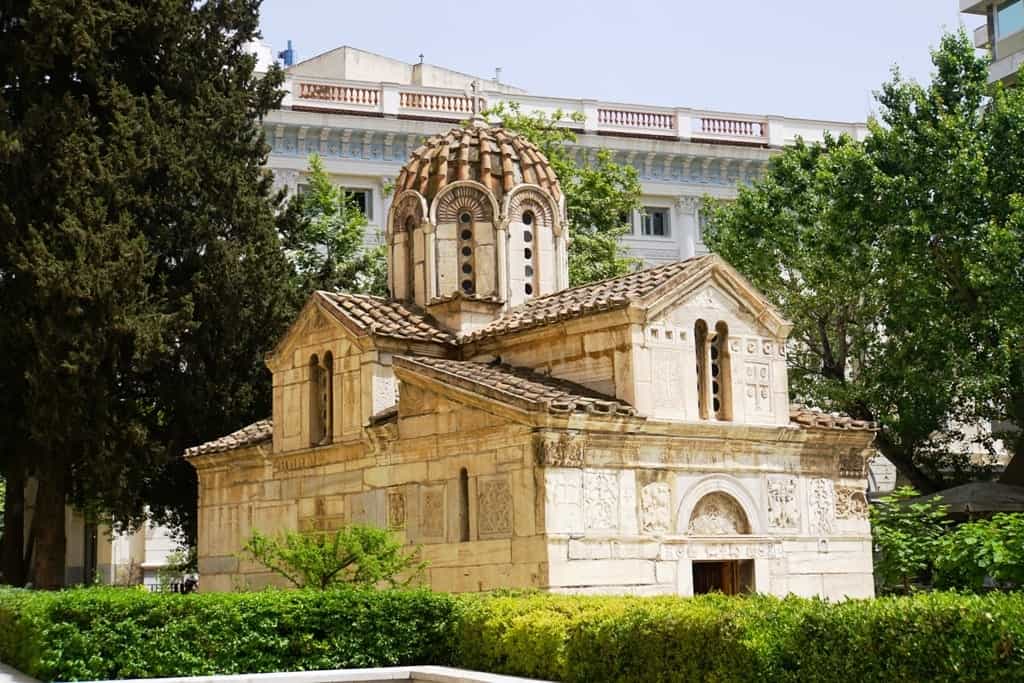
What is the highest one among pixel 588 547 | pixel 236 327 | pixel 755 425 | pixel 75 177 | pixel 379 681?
pixel 75 177

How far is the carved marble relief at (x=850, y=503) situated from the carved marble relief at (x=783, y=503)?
932mm

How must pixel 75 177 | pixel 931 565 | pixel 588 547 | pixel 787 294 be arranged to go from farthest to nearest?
pixel 787 294
pixel 75 177
pixel 931 565
pixel 588 547

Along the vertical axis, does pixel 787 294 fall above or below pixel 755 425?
above

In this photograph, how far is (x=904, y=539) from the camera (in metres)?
23.3

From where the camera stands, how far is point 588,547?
18234 millimetres

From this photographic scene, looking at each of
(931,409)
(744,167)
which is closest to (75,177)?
(931,409)

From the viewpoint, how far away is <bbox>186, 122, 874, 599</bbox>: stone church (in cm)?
1850

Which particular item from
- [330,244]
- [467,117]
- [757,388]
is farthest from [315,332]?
[467,117]

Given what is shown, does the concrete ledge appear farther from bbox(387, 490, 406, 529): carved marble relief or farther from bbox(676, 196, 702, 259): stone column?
bbox(676, 196, 702, 259): stone column

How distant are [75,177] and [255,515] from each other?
7519mm

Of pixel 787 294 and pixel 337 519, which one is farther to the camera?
pixel 787 294

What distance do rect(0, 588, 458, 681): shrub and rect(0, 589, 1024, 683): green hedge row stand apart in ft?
0.04

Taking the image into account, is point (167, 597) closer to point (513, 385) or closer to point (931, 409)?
point (513, 385)

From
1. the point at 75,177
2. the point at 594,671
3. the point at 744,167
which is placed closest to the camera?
the point at 594,671
